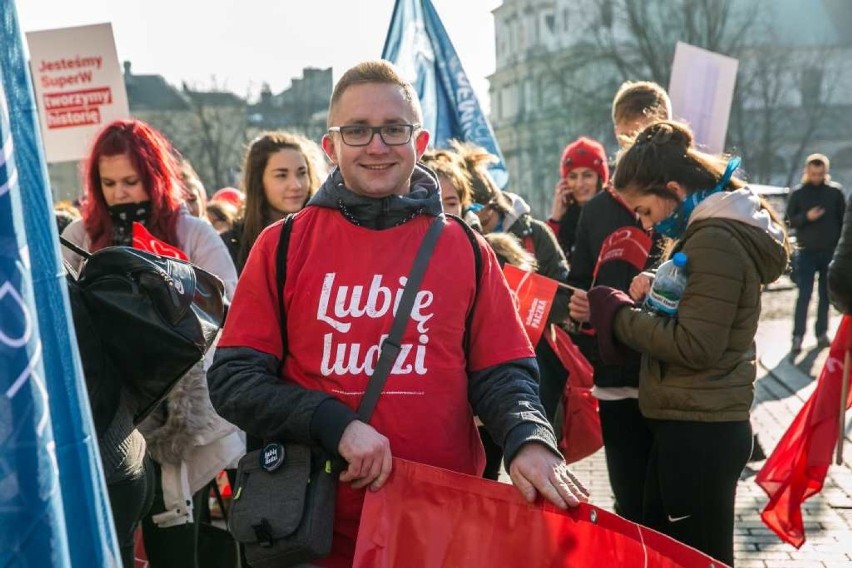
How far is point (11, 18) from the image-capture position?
1.64 metres

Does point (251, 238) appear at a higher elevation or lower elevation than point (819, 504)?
higher

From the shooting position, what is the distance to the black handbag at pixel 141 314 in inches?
104

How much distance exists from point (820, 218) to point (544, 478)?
1250cm

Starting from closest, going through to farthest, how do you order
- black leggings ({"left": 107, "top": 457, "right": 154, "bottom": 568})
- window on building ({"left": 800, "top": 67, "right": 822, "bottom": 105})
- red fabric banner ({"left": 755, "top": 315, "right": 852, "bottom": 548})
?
black leggings ({"left": 107, "top": 457, "right": 154, "bottom": 568}), red fabric banner ({"left": 755, "top": 315, "right": 852, "bottom": 548}), window on building ({"left": 800, "top": 67, "right": 822, "bottom": 105})

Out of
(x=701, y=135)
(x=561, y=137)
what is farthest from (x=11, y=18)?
(x=561, y=137)

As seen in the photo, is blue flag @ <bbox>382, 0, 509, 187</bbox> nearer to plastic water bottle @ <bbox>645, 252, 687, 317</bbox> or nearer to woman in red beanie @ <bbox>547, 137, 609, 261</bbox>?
woman in red beanie @ <bbox>547, 137, 609, 261</bbox>

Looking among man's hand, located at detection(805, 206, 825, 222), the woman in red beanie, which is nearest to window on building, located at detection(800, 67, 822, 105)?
man's hand, located at detection(805, 206, 825, 222)

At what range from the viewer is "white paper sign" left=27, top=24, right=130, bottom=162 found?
8367 millimetres

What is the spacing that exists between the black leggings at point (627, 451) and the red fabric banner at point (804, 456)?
2.59 ft

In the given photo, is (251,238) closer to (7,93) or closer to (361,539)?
(361,539)

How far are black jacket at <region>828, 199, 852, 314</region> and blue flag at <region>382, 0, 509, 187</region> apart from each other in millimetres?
4347

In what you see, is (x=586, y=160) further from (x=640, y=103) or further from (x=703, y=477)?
(x=703, y=477)

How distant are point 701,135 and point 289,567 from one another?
5.56 meters

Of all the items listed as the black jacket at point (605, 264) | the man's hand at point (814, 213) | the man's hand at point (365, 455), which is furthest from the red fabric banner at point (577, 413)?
the man's hand at point (814, 213)
